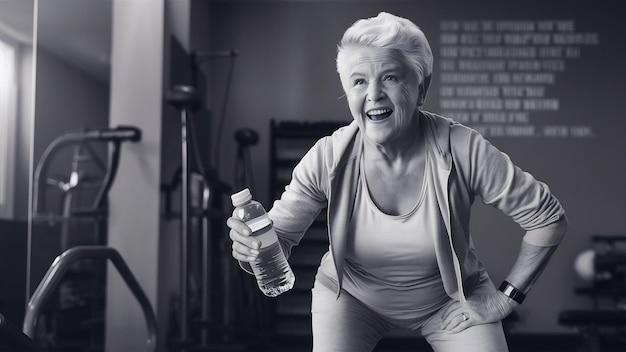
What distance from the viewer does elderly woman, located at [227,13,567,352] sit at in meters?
→ 1.44

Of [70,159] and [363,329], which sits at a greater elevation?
[70,159]

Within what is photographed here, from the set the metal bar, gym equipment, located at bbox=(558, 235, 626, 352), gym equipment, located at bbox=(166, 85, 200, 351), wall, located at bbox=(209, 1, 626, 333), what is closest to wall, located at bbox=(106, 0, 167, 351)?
gym equipment, located at bbox=(166, 85, 200, 351)

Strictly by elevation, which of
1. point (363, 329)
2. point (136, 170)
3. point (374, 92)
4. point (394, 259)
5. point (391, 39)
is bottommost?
point (363, 329)

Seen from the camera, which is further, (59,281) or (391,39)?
(59,281)

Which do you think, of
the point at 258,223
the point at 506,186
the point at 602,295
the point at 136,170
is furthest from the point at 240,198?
the point at 602,295

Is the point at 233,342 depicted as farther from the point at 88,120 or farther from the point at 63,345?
the point at 88,120

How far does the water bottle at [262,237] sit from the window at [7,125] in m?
2.06

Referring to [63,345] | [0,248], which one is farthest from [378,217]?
[63,345]

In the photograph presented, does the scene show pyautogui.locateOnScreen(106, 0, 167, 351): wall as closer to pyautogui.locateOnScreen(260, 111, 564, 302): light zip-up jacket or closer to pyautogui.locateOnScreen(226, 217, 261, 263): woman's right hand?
pyautogui.locateOnScreen(260, 111, 564, 302): light zip-up jacket

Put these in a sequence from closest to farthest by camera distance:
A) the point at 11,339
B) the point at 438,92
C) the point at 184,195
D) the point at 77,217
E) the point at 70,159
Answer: the point at 11,339
the point at 77,217
the point at 184,195
the point at 70,159
the point at 438,92

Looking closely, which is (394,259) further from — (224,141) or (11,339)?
(224,141)

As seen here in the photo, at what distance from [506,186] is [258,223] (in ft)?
1.77

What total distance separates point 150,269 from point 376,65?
2603mm

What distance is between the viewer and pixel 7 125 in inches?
124
